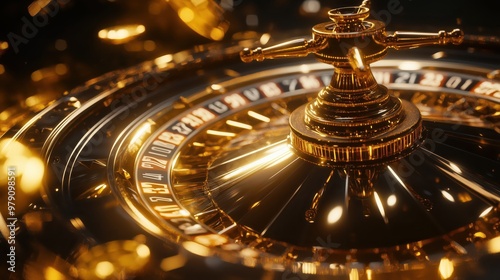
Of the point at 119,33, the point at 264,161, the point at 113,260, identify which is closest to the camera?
the point at 113,260

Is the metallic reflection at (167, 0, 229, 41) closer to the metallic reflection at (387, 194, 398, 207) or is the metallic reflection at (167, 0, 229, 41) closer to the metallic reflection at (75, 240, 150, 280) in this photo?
the metallic reflection at (387, 194, 398, 207)

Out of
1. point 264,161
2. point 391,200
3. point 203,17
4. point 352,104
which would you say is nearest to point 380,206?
point 391,200

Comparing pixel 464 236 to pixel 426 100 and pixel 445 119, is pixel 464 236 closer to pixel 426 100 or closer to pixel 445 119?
pixel 445 119

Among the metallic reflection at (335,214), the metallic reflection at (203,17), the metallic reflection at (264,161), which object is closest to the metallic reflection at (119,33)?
the metallic reflection at (203,17)

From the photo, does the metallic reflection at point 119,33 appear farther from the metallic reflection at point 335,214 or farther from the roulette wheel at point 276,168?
the metallic reflection at point 335,214

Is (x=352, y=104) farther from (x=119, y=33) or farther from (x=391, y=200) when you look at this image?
(x=119, y=33)
